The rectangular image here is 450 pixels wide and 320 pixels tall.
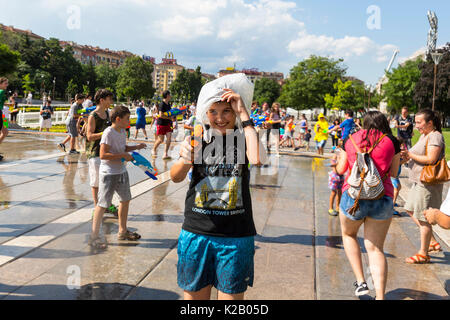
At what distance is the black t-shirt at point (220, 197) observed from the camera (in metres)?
2.23

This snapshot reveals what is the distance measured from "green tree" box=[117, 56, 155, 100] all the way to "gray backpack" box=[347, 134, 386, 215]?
305ft

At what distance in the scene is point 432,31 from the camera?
67062 mm

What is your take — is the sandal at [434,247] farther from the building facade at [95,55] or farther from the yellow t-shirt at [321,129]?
the building facade at [95,55]

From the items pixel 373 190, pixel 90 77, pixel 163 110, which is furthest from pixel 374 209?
pixel 90 77

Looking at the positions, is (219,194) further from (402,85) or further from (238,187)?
(402,85)

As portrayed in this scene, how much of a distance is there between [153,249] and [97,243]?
2.19 ft

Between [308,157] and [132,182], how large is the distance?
8.36 meters

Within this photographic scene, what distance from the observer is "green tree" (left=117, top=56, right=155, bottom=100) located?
9275cm

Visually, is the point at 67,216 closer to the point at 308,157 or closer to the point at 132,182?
the point at 132,182

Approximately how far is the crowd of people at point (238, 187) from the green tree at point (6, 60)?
64187 millimetres

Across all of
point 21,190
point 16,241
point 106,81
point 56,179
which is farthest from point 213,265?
point 106,81

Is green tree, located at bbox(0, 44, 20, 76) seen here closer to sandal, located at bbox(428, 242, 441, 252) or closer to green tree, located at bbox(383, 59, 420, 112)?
green tree, located at bbox(383, 59, 420, 112)

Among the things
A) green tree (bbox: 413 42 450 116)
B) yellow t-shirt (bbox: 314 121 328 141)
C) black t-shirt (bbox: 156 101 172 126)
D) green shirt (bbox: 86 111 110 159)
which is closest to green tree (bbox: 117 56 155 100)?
green tree (bbox: 413 42 450 116)

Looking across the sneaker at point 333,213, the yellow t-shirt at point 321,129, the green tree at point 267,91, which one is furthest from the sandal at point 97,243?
the green tree at point 267,91
